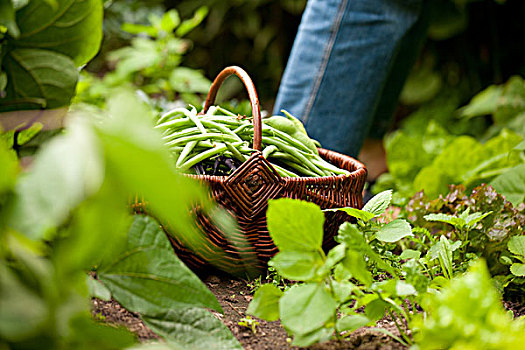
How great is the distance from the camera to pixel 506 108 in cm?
187

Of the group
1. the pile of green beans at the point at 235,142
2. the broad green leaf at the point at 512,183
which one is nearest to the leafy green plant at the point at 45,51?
the pile of green beans at the point at 235,142

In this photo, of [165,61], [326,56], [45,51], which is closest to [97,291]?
[45,51]

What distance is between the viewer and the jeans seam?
53.4 inches

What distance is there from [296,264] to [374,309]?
126 millimetres

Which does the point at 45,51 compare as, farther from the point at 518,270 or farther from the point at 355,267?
the point at 518,270

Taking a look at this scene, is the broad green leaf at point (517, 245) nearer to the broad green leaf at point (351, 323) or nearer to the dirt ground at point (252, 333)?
the dirt ground at point (252, 333)

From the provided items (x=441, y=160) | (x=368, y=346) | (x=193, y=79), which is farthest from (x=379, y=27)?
(x=368, y=346)

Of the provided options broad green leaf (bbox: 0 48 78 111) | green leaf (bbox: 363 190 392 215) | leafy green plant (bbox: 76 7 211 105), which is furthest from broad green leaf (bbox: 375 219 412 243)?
leafy green plant (bbox: 76 7 211 105)

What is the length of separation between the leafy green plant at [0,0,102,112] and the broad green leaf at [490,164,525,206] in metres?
0.92

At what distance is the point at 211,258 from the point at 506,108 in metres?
1.57

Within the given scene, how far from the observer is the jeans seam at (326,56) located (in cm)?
136

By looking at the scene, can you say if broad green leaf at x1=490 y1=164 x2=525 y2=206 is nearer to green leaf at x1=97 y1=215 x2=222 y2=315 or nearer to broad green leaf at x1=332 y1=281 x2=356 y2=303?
broad green leaf at x1=332 y1=281 x2=356 y2=303

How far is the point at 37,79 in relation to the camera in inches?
29.8

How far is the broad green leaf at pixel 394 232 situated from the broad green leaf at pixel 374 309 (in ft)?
Result: 0.51
